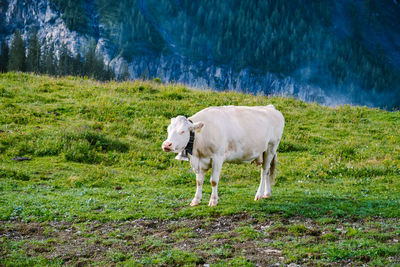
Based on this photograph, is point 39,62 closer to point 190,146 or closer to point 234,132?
point 234,132

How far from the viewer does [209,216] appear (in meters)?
10.8

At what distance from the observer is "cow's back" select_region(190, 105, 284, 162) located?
11.1m

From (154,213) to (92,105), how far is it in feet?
48.5

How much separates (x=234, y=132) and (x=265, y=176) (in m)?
2.10

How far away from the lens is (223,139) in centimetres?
1120

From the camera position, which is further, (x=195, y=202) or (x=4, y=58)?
(x=4, y=58)

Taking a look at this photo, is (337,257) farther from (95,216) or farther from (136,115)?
(136,115)

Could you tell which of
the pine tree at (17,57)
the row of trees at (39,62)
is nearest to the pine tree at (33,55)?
the row of trees at (39,62)

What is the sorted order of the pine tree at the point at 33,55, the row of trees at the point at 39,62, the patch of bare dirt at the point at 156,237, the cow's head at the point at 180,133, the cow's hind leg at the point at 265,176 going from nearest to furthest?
the patch of bare dirt at the point at 156,237 → the cow's head at the point at 180,133 → the cow's hind leg at the point at 265,176 → the row of trees at the point at 39,62 → the pine tree at the point at 33,55

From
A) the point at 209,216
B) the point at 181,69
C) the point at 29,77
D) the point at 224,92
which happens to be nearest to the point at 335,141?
the point at 224,92

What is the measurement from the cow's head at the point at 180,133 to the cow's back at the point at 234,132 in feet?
1.64

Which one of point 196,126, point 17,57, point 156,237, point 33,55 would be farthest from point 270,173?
point 33,55

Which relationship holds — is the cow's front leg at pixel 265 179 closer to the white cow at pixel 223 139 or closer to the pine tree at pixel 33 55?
the white cow at pixel 223 139

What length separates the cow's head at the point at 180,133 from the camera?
1025 cm
